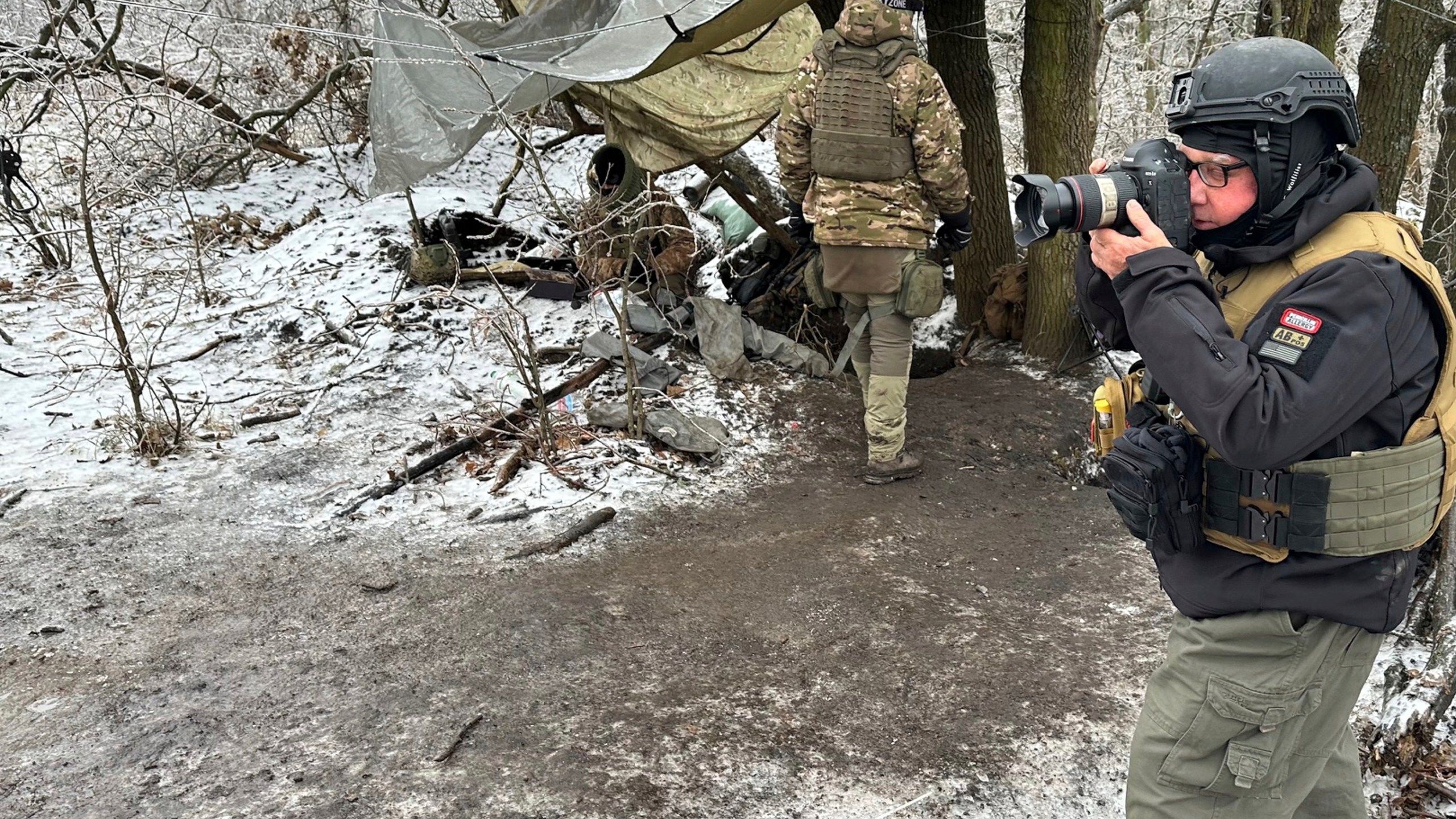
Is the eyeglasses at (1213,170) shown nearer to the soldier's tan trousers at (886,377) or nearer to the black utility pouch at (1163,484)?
the black utility pouch at (1163,484)

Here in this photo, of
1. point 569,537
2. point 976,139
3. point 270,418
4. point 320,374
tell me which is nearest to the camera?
point 569,537

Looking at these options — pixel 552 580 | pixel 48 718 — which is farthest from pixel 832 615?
pixel 48 718

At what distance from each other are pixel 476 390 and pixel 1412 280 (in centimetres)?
422

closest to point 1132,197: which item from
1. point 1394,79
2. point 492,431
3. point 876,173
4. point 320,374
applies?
point 876,173

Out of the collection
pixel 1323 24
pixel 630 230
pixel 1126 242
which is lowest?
pixel 630 230

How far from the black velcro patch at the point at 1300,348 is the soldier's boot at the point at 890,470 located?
112 inches

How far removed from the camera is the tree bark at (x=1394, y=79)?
3.89 meters

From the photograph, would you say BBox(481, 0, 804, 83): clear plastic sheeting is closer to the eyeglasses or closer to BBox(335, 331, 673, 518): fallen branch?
BBox(335, 331, 673, 518): fallen branch

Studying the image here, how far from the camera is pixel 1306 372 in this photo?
145 centimetres

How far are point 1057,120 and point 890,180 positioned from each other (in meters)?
1.42

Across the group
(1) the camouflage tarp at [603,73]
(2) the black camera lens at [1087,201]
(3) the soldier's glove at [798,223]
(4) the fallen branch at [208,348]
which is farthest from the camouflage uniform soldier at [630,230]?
(2) the black camera lens at [1087,201]

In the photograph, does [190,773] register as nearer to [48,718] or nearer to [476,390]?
[48,718]

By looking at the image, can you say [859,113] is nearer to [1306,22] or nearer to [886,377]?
[886,377]

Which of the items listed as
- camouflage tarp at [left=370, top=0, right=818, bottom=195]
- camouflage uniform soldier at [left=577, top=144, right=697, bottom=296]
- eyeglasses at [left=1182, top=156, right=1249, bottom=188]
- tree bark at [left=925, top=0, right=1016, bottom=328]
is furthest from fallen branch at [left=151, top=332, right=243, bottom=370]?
eyeglasses at [left=1182, top=156, right=1249, bottom=188]
